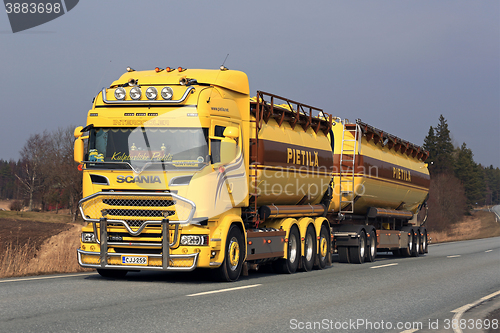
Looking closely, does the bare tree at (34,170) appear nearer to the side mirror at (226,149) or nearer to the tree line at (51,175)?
the tree line at (51,175)

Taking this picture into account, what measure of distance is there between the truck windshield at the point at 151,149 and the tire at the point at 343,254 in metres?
9.95

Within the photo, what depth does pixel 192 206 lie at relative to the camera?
10.8m

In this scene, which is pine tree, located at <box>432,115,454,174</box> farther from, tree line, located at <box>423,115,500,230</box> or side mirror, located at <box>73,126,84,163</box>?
side mirror, located at <box>73,126,84,163</box>

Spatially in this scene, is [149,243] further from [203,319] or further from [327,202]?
[327,202]

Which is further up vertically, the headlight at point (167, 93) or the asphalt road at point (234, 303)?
the headlight at point (167, 93)

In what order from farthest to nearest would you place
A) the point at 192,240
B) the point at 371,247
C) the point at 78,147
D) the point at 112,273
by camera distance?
the point at 371,247, the point at 112,273, the point at 78,147, the point at 192,240

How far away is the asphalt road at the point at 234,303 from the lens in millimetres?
7102

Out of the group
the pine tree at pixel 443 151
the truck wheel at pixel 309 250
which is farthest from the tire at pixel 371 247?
the pine tree at pixel 443 151

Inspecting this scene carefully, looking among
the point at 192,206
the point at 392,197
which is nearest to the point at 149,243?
the point at 192,206

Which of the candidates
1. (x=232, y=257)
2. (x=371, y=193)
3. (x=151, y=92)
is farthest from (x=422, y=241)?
(x=151, y=92)

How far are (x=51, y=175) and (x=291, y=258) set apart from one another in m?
47.2

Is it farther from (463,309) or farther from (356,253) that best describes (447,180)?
(463,309)

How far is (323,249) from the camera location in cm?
A: 1672

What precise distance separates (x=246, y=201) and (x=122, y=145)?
3204mm
